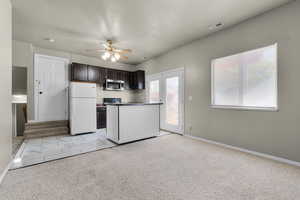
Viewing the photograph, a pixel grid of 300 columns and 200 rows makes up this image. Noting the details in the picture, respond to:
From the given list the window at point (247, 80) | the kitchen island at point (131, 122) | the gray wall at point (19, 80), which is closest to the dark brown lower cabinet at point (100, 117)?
the kitchen island at point (131, 122)

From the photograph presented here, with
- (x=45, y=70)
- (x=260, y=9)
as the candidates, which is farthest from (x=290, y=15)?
(x=45, y=70)

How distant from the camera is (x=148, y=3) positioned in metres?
2.36

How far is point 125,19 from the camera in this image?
283cm

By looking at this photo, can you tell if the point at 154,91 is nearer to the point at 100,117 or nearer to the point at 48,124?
the point at 100,117

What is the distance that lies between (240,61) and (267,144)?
1.84 metres

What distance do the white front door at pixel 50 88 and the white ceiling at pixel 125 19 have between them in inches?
30.6

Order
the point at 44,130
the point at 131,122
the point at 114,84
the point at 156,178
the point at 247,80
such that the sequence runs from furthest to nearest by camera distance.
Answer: the point at 114,84 < the point at 44,130 < the point at 131,122 < the point at 247,80 < the point at 156,178

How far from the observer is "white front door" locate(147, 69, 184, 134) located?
14.2 ft

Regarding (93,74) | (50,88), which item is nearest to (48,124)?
(50,88)

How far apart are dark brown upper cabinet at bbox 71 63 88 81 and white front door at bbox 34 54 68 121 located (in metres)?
0.35

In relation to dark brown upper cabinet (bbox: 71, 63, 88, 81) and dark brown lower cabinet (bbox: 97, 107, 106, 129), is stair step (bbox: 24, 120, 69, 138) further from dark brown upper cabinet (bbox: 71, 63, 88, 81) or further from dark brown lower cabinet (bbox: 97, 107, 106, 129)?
dark brown upper cabinet (bbox: 71, 63, 88, 81)

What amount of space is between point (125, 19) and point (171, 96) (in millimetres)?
2802

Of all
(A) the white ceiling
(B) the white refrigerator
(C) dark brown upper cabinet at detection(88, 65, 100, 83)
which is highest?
(A) the white ceiling

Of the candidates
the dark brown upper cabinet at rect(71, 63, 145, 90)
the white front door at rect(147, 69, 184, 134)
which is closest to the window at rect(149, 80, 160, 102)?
the white front door at rect(147, 69, 184, 134)
